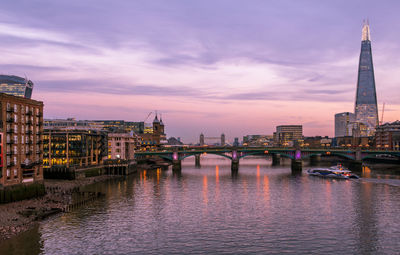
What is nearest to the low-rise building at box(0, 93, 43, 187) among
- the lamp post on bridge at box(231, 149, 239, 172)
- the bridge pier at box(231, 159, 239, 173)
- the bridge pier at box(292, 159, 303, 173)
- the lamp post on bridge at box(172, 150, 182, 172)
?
the lamp post on bridge at box(172, 150, 182, 172)

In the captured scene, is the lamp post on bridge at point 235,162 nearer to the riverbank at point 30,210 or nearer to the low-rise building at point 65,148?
the low-rise building at point 65,148

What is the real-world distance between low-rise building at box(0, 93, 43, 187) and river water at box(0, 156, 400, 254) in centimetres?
1974

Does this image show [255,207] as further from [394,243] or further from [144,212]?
[394,243]

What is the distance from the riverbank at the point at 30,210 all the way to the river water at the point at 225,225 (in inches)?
85.6

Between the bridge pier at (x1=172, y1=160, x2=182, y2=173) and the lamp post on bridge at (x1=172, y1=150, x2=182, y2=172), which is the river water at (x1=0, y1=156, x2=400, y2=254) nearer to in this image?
the bridge pier at (x1=172, y1=160, x2=182, y2=173)

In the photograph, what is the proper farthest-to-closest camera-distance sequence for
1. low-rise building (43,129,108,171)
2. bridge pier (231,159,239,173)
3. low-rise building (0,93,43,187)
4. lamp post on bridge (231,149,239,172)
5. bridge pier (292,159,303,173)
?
lamp post on bridge (231,149,239,172) < bridge pier (231,159,239,173) < bridge pier (292,159,303,173) < low-rise building (43,129,108,171) < low-rise building (0,93,43,187)

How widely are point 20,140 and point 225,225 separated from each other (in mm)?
55245

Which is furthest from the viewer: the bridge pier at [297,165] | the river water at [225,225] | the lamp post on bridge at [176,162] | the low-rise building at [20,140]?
the lamp post on bridge at [176,162]

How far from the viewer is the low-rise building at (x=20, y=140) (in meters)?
80.9

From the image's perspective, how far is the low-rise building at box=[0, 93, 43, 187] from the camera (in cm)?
8088

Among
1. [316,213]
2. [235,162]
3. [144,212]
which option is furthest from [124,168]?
[316,213]

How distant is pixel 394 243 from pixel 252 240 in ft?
67.5

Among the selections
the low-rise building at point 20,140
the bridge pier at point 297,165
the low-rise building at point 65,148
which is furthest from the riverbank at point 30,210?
the bridge pier at point 297,165

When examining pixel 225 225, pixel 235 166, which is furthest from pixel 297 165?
pixel 225 225
